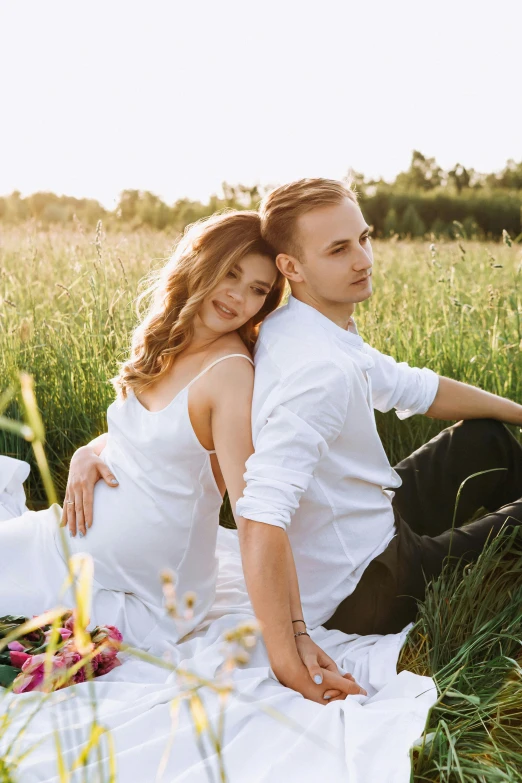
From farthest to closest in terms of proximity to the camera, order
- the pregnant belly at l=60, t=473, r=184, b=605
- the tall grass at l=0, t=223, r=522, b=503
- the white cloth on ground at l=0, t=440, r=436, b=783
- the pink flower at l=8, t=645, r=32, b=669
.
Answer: the tall grass at l=0, t=223, r=522, b=503 < the pregnant belly at l=60, t=473, r=184, b=605 < the pink flower at l=8, t=645, r=32, b=669 < the white cloth on ground at l=0, t=440, r=436, b=783

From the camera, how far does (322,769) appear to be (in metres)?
1.69

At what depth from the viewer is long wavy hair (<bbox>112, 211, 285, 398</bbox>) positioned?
7.35ft

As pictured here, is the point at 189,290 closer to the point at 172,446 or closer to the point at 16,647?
the point at 172,446

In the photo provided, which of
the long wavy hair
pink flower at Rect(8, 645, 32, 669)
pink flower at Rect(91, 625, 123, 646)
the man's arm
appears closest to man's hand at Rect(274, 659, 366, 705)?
pink flower at Rect(91, 625, 123, 646)

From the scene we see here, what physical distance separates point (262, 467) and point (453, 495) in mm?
1073

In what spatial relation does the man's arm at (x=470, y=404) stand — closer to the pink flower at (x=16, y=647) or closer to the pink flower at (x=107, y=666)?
the pink flower at (x=107, y=666)

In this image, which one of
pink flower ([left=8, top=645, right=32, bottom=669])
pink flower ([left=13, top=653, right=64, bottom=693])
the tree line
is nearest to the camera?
pink flower ([left=13, top=653, right=64, bottom=693])

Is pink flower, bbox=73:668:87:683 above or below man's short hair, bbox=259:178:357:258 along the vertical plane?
below

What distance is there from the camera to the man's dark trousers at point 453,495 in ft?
7.71

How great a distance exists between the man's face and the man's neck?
0.8 inches

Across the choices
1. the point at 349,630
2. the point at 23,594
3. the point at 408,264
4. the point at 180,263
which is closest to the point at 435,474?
the point at 349,630

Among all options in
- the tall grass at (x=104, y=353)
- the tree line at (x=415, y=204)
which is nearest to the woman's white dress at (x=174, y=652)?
the tall grass at (x=104, y=353)

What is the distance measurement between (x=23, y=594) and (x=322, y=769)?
43.7 inches

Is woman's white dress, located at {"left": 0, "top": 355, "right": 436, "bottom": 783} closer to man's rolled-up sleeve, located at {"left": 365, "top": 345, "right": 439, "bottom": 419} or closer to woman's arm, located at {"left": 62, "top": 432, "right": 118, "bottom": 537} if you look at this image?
woman's arm, located at {"left": 62, "top": 432, "right": 118, "bottom": 537}
